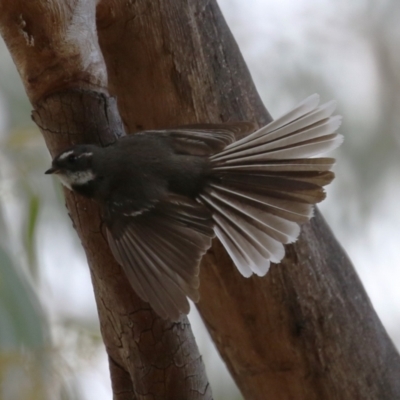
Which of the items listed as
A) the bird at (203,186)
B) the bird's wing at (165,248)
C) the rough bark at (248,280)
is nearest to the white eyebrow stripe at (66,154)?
the bird at (203,186)

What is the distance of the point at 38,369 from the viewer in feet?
4.57

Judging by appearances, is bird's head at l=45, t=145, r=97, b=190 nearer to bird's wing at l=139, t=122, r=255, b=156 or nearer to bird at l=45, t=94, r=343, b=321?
bird at l=45, t=94, r=343, b=321

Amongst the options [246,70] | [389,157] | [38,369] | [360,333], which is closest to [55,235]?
[38,369]

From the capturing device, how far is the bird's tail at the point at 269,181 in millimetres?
1073

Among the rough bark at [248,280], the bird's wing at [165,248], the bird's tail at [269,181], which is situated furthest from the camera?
the rough bark at [248,280]

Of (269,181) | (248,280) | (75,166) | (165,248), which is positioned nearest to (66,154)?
(75,166)

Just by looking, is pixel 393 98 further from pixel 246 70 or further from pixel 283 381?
pixel 283 381

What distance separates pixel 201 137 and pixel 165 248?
21 centimetres

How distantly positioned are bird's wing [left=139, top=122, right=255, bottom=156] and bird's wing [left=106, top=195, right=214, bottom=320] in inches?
3.6

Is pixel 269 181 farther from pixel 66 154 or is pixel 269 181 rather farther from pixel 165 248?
pixel 66 154

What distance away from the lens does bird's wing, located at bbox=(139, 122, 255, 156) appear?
110cm

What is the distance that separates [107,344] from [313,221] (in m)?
0.46

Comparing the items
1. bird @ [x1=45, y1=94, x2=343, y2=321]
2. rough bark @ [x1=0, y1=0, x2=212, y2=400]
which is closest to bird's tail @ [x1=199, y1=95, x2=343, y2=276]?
bird @ [x1=45, y1=94, x2=343, y2=321]

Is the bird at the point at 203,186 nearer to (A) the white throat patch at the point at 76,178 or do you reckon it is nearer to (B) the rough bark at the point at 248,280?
(A) the white throat patch at the point at 76,178
